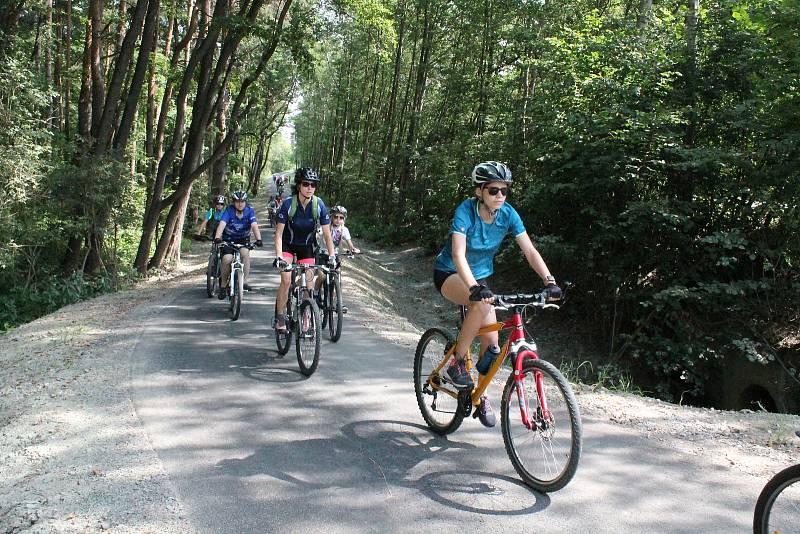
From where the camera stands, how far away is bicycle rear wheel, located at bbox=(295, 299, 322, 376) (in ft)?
23.2

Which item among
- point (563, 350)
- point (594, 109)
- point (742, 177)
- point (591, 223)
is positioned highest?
point (594, 109)

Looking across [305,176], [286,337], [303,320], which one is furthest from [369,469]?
[305,176]

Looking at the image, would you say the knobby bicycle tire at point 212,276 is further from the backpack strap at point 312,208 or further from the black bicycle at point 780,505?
the black bicycle at point 780,505

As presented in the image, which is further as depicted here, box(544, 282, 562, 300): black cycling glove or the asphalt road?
box(544, 282, 562, 300): black cycling glove

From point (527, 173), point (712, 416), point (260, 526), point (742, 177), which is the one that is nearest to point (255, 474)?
point (260, 526)

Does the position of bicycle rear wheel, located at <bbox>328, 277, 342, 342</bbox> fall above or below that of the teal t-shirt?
below

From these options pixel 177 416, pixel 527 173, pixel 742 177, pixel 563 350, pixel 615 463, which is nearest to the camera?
pixel 615 463

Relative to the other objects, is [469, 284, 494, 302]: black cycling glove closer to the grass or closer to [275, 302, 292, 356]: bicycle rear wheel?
the grass

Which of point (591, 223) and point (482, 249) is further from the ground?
point (591, 223)

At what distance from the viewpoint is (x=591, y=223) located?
598 inches

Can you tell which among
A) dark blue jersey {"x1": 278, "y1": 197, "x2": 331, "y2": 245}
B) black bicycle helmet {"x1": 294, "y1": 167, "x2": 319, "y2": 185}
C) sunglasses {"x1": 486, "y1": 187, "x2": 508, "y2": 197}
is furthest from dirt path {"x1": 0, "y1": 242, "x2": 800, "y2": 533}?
black bicycle helmet {"x1": 294, "y1": 167, "x2": 319, "y2": 185}

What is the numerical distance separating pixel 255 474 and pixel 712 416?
4605mm

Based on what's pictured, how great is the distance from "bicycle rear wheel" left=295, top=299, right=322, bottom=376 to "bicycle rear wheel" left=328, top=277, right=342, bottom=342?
1624 mm

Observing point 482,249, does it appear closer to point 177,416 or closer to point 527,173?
point 177,416
